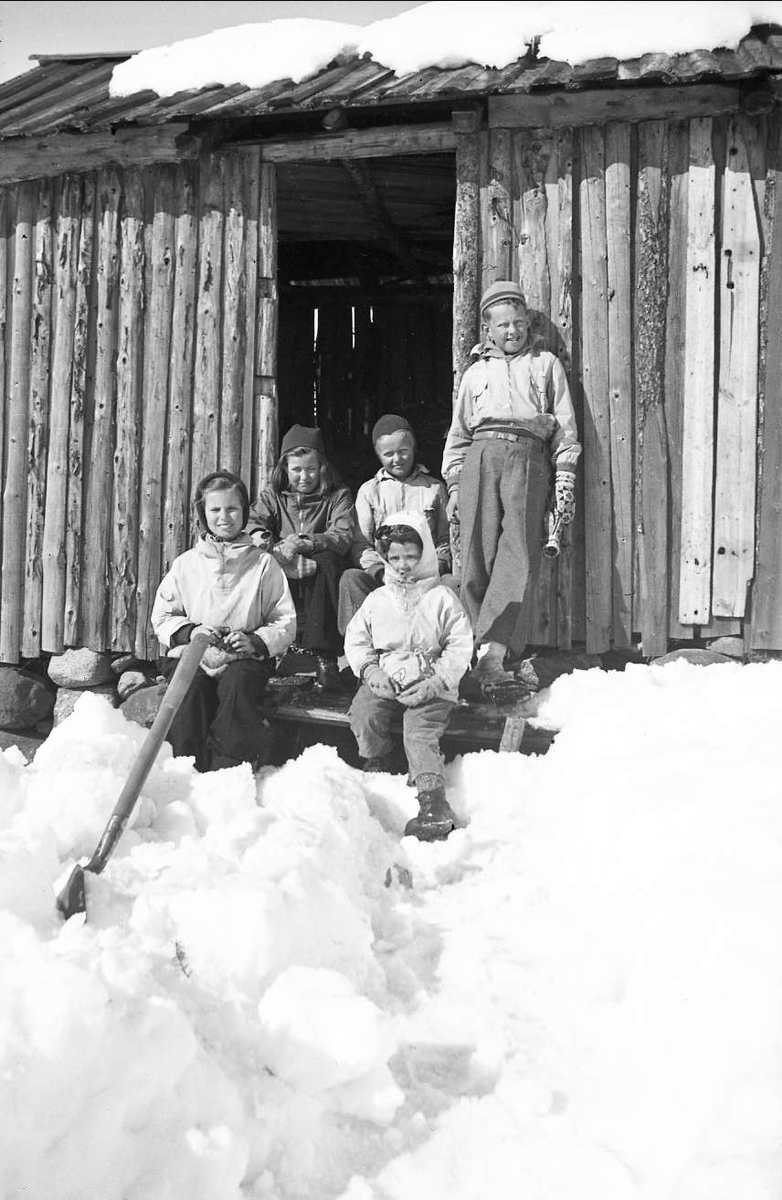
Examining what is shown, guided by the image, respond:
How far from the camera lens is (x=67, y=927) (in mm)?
2631

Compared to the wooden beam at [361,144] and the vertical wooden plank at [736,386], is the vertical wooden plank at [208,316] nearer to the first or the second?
the wooden beam at [361,144]

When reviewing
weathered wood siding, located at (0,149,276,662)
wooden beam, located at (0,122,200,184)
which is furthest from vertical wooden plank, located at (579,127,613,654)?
wooden beam, located at (0,122,200,184)

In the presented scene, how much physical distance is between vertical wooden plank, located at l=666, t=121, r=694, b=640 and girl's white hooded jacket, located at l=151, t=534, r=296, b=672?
2.08m

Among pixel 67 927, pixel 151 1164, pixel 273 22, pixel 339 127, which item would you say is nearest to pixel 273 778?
pixel 67 927

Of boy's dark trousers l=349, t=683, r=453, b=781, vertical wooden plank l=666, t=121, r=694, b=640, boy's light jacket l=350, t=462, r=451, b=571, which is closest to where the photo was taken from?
boy's dark trousers l=349, t=683, r=453, b=781

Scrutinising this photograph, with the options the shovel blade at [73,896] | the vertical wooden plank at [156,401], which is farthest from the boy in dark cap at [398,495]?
the shovel blade at [73,896]

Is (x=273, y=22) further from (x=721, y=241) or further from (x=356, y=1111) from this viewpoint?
(x=356, y=1111)

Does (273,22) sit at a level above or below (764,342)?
above

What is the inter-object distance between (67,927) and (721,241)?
4777mm

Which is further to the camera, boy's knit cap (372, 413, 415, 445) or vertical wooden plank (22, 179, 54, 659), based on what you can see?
vertical wooden plank (22, 179, 54, 659)

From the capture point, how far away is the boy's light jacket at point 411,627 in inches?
185

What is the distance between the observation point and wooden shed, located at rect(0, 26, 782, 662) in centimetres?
559

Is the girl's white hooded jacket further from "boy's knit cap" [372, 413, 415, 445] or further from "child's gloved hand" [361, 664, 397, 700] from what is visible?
"boy's knit cap" [372, 413, 415, 445]

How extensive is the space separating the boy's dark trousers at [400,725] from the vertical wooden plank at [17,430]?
2.86m
